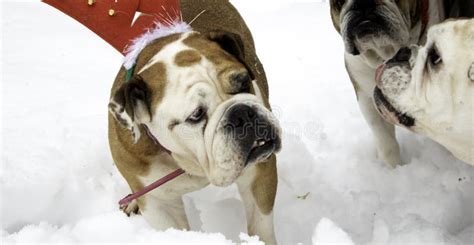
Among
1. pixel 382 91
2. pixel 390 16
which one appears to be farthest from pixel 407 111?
pixel 390 16

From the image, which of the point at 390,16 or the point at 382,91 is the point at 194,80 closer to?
the point at 382,91

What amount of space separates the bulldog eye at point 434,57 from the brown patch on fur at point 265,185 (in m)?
0.83

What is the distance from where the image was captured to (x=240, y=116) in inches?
96.1

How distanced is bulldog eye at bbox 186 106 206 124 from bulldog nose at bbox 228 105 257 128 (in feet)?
0.37

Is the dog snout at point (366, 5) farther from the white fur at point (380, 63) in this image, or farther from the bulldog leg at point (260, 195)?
the bulldog leg at point (260, 195)

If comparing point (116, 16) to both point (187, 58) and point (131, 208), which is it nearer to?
point (187, 58)

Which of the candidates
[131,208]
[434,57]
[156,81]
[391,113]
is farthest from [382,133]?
[156,81]

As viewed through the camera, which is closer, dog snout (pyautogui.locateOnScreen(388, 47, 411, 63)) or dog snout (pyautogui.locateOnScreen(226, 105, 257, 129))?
dog snout (pyautogui.locateOnScreen(226, 105, 257, 129))

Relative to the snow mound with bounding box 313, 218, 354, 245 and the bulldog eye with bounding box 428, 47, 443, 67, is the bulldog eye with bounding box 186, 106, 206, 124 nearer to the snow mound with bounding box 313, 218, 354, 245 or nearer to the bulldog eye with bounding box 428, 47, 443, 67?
the snow mound with bounding box 313, 218, 354, 245

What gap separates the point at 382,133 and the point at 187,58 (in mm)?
1513

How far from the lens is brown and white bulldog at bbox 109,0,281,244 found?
8.13ft

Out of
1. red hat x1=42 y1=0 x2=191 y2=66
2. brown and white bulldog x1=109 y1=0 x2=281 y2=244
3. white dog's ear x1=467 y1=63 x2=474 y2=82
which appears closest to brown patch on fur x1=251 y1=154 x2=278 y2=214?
brown and white bulldog x1=109 y1=0 x2=281 y2=244

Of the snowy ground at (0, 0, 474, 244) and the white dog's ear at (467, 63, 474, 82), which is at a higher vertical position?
the white dog's ear at (467, 63, 474, 82)

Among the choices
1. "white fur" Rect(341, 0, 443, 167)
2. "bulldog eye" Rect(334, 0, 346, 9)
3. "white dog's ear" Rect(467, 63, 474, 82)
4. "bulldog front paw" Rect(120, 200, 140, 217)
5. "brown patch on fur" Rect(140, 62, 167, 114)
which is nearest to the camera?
"white dog's ear" Rect(467, 63, 474, 82)
